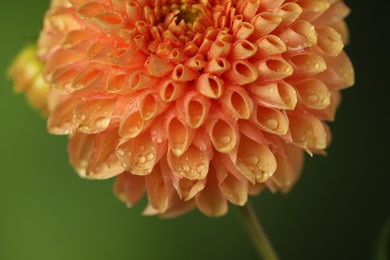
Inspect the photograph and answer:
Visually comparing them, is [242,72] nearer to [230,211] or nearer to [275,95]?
[275,95]

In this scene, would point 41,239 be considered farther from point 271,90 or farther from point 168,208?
point 271,90

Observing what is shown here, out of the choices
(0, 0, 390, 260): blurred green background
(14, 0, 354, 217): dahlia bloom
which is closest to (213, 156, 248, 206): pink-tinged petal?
(14, 0, 354, 217): dahlia bloom

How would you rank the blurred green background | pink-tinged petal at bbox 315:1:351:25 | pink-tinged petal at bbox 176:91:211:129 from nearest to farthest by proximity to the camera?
pink-tinged petal at bbox 176:91:211:129 < pink-tinged petal at bbox 315:1:351:25 < the blurred green background

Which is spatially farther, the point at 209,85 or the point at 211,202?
the point at 211,202

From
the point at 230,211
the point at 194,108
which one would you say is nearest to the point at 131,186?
the point at 194,108

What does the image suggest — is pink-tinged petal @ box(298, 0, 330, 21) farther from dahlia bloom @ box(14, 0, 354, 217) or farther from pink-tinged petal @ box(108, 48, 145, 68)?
pink-tinged petal @ box(108, 48, 145, 68)

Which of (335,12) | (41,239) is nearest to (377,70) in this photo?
(335,12)
